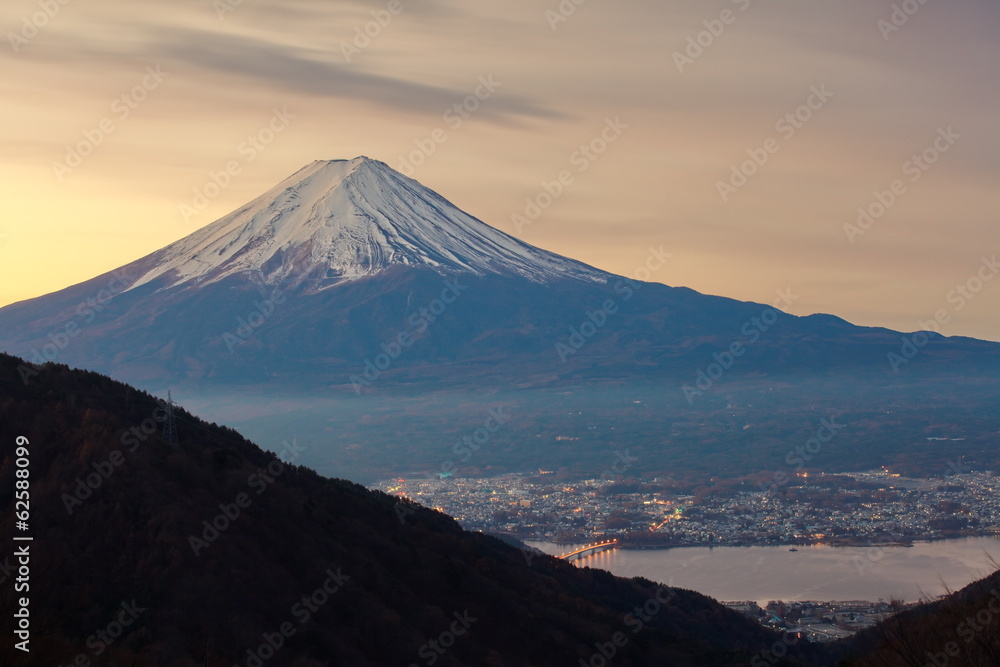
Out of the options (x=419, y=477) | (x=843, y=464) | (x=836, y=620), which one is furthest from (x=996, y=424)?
(x=836, y=620)

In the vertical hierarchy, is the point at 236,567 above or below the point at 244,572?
above

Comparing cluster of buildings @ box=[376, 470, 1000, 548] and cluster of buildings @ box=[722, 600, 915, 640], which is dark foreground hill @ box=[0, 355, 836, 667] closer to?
cluster of buildings @ box=[722, 600, 915, 640]

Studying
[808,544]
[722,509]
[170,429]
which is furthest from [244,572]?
[722,509]

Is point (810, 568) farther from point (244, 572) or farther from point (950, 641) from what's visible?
point (950, 641)

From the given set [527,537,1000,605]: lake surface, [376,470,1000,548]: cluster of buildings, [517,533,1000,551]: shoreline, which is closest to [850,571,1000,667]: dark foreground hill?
[527,537,1000,605]: lake surface

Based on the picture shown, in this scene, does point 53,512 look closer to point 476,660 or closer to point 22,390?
point 22,390

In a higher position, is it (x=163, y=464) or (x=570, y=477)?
(x=570, y=477)
